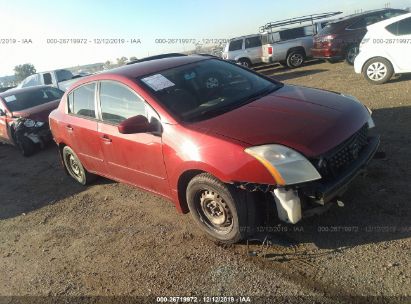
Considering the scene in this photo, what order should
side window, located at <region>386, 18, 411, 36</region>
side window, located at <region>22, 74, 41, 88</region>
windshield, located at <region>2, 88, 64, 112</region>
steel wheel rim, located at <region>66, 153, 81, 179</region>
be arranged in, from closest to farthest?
1. steel wheel rim, located at <region>66, 153, 81, 179</region>
2. side window, located at <region>386, 18, 411, 36</region>
3. windshield, located at <region>2, 88, 64, 112</region>
4. side window, located at <region>22, 74, 41, 88</region>

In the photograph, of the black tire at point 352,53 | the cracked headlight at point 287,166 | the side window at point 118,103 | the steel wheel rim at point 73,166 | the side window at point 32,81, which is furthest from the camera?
the side window at point 32,81

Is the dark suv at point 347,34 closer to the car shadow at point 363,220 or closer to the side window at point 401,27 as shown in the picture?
the side window at point 401,27

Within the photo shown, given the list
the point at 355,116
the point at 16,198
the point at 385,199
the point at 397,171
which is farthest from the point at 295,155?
the point at 16,198

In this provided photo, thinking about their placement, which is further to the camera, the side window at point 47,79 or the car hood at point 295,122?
the side window at point 47,79

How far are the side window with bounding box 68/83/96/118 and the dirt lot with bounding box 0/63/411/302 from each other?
1235 mm

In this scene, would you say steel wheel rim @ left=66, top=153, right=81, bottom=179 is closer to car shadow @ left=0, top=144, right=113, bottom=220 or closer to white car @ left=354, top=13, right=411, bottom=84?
car shadow @ left=0, top=144, right=113, bottom=220

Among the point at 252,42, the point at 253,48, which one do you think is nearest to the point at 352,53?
the point at 253,48

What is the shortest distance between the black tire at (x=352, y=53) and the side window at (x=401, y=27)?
4.76 metres

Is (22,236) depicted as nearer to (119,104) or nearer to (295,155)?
(119,104)

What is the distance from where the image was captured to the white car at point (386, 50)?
873cm

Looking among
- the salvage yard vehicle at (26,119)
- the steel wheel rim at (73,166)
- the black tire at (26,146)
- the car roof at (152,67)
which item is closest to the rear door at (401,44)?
the car roof at (152,67)

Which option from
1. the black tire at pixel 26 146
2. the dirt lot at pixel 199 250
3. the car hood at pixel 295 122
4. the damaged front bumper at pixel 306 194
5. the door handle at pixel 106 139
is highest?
the car hood at pixel 295 122

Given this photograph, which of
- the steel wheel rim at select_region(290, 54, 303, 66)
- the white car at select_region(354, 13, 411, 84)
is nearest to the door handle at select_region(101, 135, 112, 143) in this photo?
the white car at select_region(354, 13, 411, 84)

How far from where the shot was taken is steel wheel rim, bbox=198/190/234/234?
3498 mm
